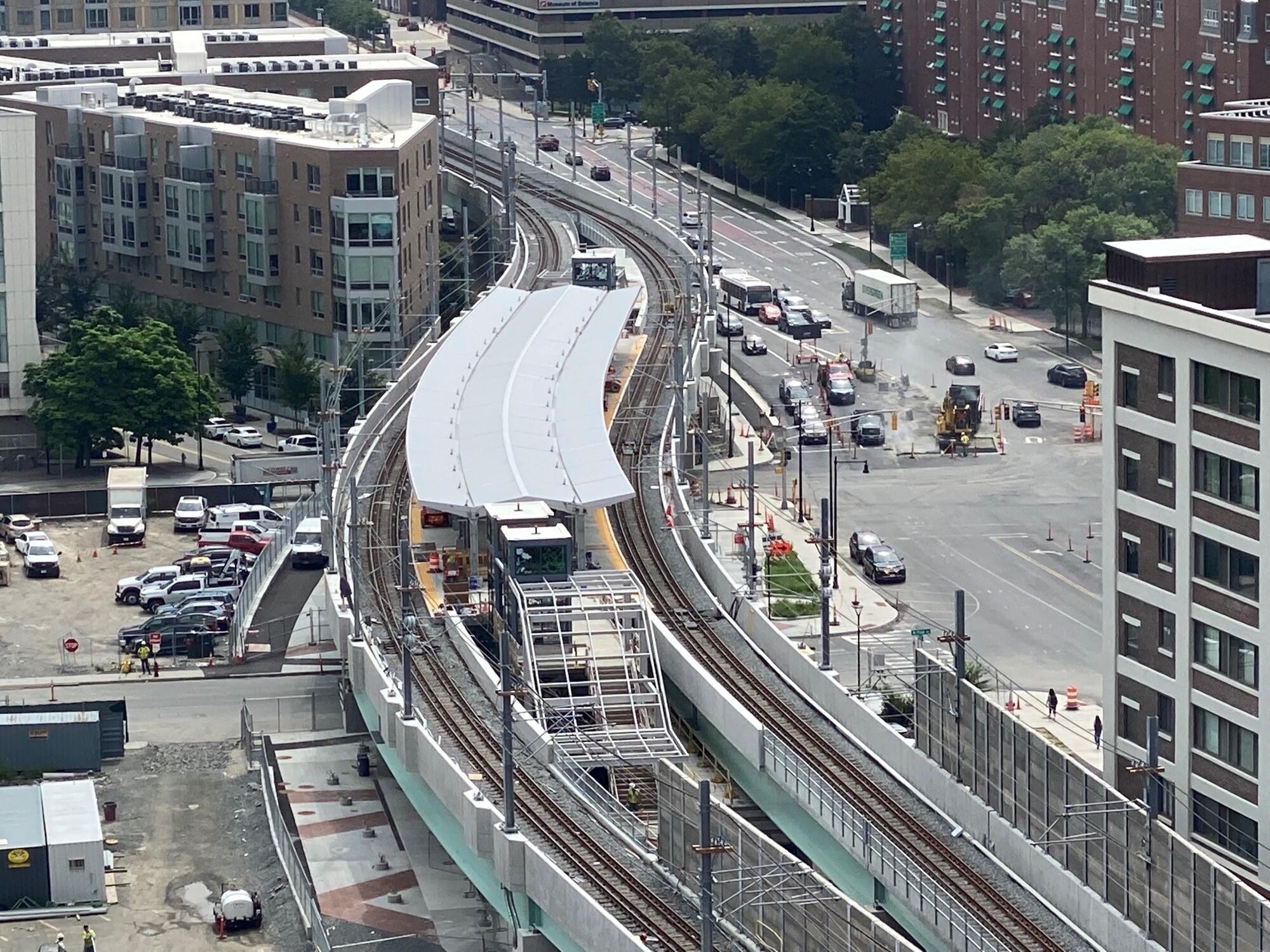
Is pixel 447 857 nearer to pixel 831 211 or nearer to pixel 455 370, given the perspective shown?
pixel 455 370

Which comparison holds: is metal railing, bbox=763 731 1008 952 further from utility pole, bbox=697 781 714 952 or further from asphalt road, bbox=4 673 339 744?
asphalt road, bbox=4 673 339 744

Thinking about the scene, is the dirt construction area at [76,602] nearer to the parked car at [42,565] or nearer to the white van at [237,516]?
the parked car at [42,565]

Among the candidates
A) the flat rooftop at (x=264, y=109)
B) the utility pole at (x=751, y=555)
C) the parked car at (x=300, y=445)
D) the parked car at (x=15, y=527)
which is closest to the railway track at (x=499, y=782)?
the utility pole at (x=751, y=555)

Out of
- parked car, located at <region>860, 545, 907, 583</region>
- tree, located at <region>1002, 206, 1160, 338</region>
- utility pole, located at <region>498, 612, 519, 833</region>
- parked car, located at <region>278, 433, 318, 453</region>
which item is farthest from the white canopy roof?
tree, located at <region>1002, 206, 1160, 338</region>

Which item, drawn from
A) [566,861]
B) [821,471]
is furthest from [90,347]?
[566,861]

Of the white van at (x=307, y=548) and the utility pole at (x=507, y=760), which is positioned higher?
the utility pole at (x=507, y=760)
